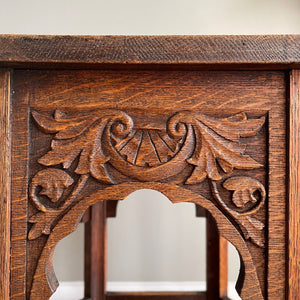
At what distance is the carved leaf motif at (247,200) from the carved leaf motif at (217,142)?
21mm

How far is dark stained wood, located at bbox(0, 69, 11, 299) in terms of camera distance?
663 millimetres

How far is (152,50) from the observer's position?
2.05 feet

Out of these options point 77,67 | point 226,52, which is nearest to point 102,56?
point 77,67

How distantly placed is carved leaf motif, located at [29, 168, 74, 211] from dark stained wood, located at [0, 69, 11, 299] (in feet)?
0.13

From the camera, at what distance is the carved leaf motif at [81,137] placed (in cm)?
67

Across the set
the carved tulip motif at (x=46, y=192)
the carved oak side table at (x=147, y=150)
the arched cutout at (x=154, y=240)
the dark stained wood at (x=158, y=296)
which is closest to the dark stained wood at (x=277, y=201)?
the carved oak side table at (x=147, y=150)

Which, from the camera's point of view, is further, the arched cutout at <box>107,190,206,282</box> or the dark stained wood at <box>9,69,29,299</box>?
the arched cutout at <box>107,190,206,282</box>

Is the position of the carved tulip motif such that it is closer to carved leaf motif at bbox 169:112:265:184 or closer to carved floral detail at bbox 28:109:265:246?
carved floral detail at bbox 28:109:265:246

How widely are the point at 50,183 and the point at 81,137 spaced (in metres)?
0.09

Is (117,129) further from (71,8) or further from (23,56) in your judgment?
(71,8)

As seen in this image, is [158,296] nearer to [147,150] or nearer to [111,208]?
[111,208]

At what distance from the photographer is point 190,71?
2.23 feet

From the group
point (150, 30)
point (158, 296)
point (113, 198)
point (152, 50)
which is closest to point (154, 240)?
point (158, 296)

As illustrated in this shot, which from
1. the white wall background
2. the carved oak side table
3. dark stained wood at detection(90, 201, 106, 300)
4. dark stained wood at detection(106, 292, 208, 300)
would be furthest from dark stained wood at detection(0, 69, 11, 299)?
the white wall background
